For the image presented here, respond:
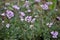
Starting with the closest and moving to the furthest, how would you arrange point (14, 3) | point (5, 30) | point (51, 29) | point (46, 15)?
point (5, 30), point (51, 29), point (46, 15), point (14, 3)

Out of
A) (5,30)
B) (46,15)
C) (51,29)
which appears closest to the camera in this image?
(5,30)

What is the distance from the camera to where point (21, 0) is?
368 centimetres

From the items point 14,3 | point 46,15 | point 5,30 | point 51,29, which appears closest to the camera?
point 5,30

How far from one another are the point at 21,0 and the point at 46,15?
0.57m

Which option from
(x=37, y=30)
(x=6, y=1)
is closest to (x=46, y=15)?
(x=37, y=30)

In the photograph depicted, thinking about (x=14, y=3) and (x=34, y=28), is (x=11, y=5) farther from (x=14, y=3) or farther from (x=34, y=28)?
(x=34, y=28)

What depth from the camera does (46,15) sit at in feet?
10.9

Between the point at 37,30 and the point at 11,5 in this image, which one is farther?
the point at 11,5

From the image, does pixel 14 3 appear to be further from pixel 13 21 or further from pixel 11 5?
pixel 13 21

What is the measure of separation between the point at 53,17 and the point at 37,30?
535 mm

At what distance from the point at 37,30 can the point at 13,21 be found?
0.33m

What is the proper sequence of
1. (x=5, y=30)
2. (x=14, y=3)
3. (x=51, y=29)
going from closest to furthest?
(x=5, y=30), (x=51, y=29), (x=14, y=3)

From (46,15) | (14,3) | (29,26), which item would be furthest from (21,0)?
(29,26)

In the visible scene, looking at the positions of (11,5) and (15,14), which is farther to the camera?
(11,5)
